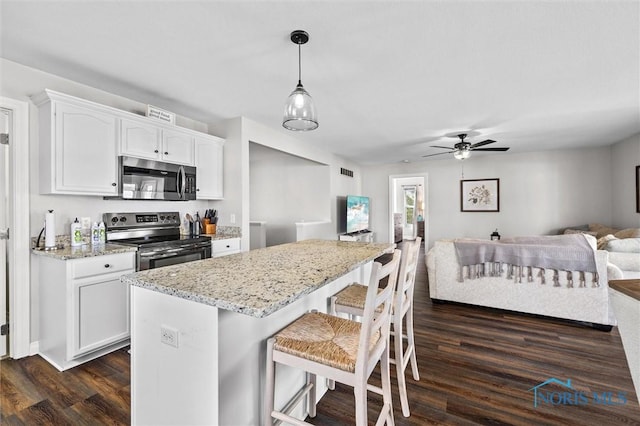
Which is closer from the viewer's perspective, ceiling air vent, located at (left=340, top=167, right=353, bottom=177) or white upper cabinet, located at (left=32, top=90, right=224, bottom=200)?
white upper cabinet, located at (left=32, top=90, right=224, bottom=200)

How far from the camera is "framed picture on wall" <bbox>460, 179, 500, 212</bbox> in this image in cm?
615

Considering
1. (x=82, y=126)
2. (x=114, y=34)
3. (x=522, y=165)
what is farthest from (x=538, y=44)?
(x=522, y=165)

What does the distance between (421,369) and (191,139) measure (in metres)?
3.17

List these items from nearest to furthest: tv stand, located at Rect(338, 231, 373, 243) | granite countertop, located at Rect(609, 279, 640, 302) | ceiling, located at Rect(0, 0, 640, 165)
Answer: granite countertop, located at Rect(609, 279, 640, 302), ceiling, located at Rect(0, 0, 640, 165), tv stand, located at Rect(338, 231, 373, 243)

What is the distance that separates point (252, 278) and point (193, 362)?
0.37 metres

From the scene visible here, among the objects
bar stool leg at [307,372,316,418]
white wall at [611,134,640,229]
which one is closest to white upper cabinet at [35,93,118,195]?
bar stool leg at [307,372,316,418]

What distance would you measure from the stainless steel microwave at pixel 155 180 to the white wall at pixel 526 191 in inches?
202

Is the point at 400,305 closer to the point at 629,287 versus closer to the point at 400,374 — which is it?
the point at 400,374

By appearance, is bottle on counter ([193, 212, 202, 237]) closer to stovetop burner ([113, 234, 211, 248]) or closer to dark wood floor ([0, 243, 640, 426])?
stovetop burner ([113, 234, 211, 248])

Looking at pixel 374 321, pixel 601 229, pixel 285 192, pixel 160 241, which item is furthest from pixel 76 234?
pixel 601 229

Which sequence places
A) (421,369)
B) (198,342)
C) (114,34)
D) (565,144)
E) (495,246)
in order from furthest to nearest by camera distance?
(565,144) < (495,246) < (421,369) < (114,34) < (198,342)

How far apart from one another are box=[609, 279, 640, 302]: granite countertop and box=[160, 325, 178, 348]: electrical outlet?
4.90ft

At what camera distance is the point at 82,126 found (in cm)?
238

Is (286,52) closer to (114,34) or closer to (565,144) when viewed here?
(114,34)
